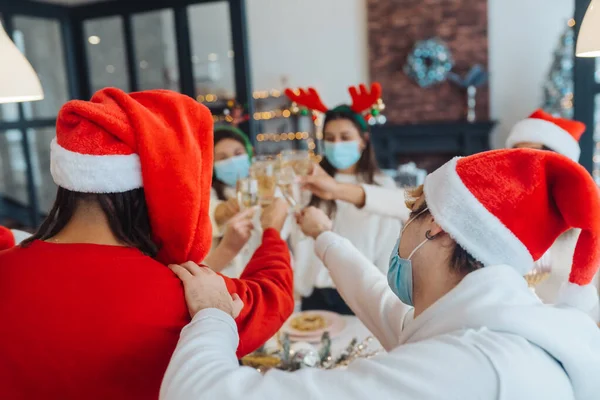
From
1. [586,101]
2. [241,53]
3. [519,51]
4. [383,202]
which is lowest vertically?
[383,202]

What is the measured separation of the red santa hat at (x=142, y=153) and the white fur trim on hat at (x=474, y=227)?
1.45 feet

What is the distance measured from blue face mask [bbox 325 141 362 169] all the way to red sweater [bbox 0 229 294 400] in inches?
58.7

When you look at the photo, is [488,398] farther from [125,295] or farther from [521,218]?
[125,295]

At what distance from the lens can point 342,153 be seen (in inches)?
90.7

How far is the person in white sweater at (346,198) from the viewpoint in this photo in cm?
196

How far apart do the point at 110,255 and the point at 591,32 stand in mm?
1325

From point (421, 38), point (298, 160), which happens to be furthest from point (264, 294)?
point (421, 38)

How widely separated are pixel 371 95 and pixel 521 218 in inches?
60.9

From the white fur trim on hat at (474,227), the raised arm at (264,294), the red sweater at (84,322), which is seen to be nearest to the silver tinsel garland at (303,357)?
the raised arm at (264,294)

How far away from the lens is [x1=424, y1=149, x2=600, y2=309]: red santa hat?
2.56 feet

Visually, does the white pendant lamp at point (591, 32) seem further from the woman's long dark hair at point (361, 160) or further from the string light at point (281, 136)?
the string light at point (281, 136)

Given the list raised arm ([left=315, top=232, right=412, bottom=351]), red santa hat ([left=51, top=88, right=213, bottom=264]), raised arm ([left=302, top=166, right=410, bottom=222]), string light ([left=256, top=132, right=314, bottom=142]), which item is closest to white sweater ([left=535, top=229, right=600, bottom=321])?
raised arm ([left=302, top=166, right=410, bottom=222])

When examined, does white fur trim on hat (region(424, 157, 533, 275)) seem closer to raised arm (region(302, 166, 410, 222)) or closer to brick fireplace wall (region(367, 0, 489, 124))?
raised arm (region(302, 166, 410, 222))

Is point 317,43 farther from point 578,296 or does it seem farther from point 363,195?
point 578,296
